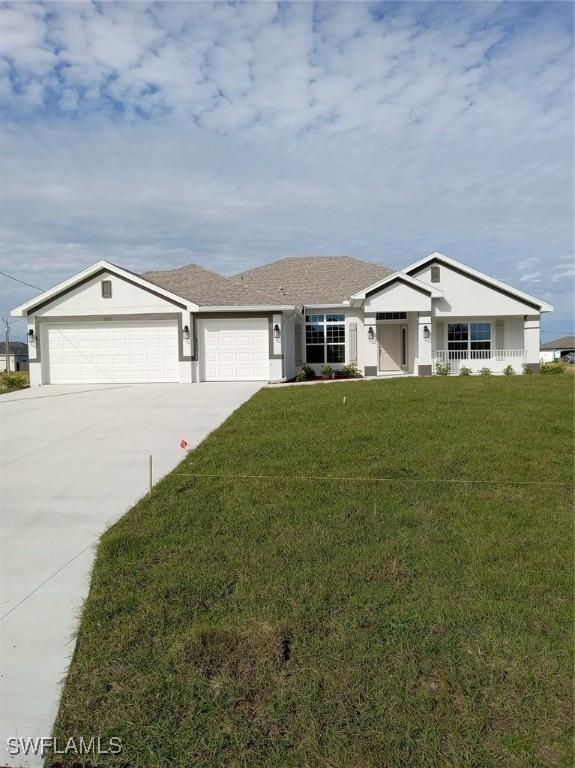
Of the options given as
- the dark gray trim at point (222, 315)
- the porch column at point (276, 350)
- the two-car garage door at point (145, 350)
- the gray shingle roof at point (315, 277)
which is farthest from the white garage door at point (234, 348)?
the gray shingle roof at point (315, 277)

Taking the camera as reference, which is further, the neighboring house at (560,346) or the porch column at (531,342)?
the neighboring house at (560,346)

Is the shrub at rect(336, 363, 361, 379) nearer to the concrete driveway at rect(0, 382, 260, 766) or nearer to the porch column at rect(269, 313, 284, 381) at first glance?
the porch column at rect(269, 313, 284, 381)

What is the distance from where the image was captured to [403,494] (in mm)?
6250

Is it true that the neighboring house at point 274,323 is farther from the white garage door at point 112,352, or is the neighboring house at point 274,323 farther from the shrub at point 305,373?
the shrub at point 305,373

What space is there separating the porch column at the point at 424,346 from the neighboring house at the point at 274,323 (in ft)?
0.13

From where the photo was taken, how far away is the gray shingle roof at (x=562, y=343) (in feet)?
242

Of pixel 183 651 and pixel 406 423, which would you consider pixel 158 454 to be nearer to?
pixel 406 423

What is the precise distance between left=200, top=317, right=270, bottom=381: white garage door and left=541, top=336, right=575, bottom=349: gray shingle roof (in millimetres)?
64493

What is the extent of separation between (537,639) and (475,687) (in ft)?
2.24

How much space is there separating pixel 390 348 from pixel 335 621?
2104 centimetres

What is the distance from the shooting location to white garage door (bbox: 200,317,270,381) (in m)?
19.5

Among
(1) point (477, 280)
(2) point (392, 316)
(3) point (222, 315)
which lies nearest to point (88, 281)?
(3) point (222, 315)

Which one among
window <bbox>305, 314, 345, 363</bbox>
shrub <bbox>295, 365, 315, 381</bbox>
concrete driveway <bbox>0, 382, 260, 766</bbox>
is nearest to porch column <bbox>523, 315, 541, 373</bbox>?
window <bbox>305, 314, 345, 363</bbox>

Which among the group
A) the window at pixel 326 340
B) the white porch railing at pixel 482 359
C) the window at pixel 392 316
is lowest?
the white porch railing at pixel 482 359
